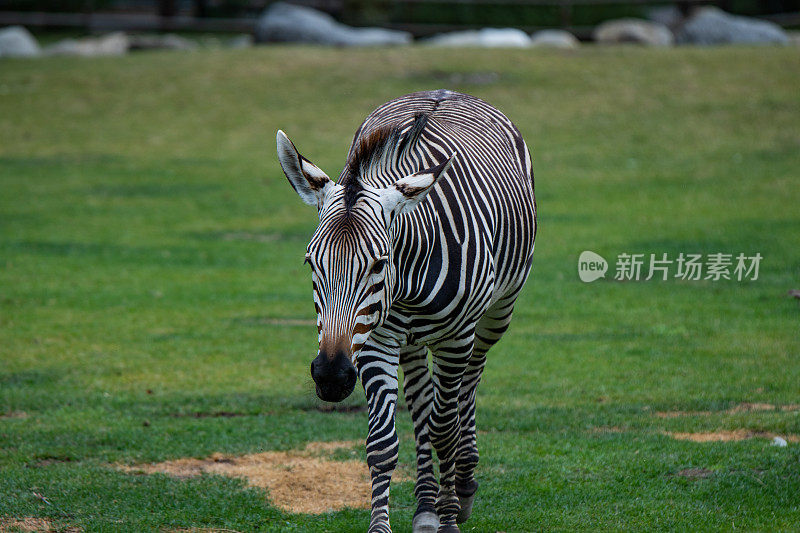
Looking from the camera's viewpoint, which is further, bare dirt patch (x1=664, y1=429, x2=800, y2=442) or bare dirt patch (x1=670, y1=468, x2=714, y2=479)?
bare dirt patch (x1=664, y1=429, x2=800, y2=442)

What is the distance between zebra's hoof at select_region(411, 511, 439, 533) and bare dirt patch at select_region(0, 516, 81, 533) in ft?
5.90

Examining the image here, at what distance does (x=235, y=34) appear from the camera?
1369 inches

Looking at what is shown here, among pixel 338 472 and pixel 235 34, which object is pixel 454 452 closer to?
pixel 338 472

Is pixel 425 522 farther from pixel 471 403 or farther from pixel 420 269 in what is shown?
pixel 420 269

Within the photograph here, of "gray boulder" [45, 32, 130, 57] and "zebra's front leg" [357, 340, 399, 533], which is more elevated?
"zebra's front leg" [357, 340, 399, 533]

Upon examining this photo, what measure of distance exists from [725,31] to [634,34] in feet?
8.42

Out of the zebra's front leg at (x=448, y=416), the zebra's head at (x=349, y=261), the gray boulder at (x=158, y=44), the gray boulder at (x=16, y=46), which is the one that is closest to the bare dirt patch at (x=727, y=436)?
the zebra's front leg at (x=448, y=416)

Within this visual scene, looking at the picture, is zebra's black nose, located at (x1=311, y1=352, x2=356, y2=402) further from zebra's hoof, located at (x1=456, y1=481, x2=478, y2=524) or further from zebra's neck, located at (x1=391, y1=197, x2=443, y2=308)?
zebra's hoof, located at (x1=456, y1=481, x2=478, y2=524)

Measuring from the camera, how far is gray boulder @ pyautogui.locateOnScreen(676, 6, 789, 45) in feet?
86.4

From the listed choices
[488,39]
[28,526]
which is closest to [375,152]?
[28,526]

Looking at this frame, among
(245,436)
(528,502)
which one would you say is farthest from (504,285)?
(245,436)

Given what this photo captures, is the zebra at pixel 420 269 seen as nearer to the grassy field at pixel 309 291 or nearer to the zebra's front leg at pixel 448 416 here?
the zebra's front leg at pixel 448 416

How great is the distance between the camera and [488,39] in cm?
2688

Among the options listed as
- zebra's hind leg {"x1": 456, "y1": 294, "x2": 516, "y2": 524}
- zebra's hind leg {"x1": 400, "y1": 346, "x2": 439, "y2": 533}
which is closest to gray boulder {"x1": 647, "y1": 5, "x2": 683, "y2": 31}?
zebra's hind leg {"x1": 456, "y1": 294, "x2": 516, "y2": 524}
